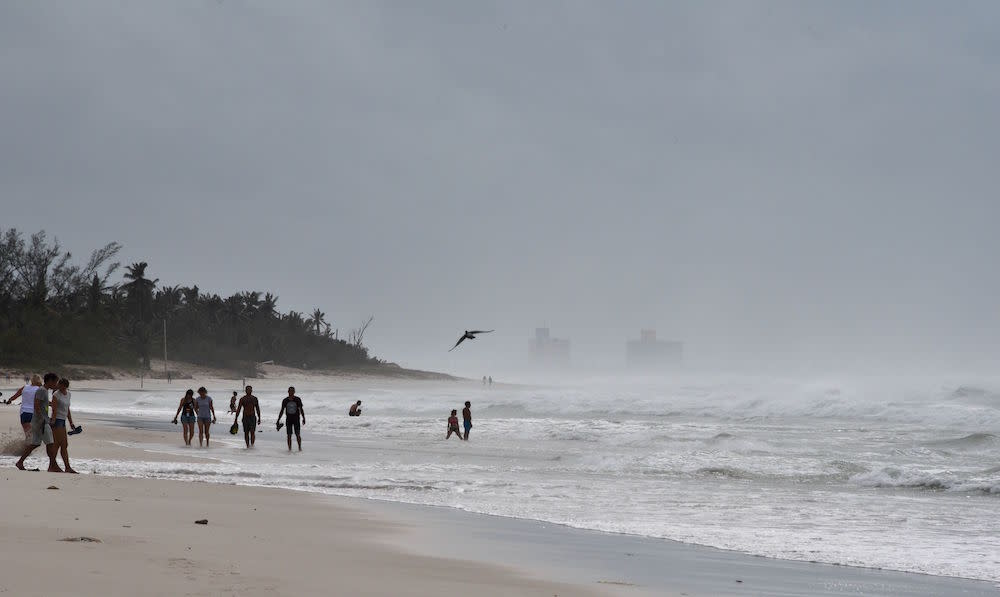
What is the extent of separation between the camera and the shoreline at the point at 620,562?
8180mm

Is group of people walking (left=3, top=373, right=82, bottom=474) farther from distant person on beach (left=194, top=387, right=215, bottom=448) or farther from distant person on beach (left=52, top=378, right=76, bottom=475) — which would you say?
distant person on beach (left=194, top=387, right=215, bottom=448)

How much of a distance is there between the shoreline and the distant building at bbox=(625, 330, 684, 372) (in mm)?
148999

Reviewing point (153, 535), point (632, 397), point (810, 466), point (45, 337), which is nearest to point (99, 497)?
point (153, 535)

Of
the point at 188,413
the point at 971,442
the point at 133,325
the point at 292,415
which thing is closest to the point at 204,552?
the point at 292,415

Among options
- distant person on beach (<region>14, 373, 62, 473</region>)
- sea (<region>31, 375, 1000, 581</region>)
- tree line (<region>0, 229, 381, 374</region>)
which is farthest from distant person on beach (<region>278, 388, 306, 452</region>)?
tree line (<region>0, 229, 381, 374</region>)

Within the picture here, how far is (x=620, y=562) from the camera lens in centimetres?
920

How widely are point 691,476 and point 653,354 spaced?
488ft

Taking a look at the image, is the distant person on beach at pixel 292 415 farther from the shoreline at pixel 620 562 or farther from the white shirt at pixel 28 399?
the shoreline at pixel 620 562

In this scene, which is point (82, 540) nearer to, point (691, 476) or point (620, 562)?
point (620, 562)

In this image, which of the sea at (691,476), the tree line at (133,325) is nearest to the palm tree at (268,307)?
the tree line at (133,325)

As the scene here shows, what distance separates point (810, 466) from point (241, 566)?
14734mm

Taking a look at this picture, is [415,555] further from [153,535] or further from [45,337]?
[45,337]

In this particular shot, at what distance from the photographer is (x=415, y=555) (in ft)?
Result: 29.3

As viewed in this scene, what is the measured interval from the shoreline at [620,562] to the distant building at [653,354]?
148999 mm
